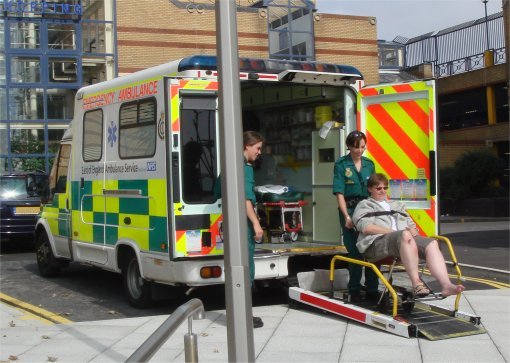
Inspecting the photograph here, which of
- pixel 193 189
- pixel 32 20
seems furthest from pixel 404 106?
pixel 32 20

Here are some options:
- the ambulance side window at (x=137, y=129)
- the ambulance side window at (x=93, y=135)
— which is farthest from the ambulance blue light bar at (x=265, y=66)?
the ambulance side window at (x=93, y=135)

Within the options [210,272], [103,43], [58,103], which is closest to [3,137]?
[58,103]

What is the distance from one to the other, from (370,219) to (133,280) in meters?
2.99

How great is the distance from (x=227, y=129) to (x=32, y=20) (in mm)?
22112

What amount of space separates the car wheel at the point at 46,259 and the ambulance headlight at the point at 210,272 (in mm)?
4121

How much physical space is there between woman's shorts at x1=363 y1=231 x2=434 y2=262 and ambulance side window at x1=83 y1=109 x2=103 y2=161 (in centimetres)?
375

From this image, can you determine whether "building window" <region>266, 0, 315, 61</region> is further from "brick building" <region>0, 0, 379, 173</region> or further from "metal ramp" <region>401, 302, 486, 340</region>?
"metal ramp" <region>401, 302, 486, 340</region>

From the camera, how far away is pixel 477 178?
29.9 metres

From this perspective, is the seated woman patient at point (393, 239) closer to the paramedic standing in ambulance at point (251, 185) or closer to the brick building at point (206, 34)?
the paramedic standing in ambulance at point (251, 185)

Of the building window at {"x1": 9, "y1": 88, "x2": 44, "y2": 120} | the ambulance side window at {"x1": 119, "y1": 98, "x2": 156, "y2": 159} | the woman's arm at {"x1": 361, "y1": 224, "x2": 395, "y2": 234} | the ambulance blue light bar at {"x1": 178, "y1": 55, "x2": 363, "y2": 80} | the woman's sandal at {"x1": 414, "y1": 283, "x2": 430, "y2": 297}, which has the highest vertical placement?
the building window at {"x1": 9, "y1": 88, "x2": 44, "y2": 120}

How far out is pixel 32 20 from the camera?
24.4 m

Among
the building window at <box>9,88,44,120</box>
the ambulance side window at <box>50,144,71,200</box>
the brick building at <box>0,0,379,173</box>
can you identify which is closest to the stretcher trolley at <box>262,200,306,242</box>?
the ambulance side window at <box>50,144,71,200</box>

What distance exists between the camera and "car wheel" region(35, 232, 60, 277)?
10.7 metres

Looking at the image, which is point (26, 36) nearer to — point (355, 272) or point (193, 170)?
point (193, 170)
